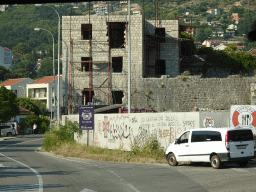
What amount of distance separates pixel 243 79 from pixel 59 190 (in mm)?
41592

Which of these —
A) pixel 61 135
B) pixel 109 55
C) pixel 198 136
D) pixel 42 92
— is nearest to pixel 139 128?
pixel 198 136

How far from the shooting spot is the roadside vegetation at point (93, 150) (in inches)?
953

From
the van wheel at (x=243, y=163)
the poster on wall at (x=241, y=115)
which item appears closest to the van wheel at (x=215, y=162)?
the van wheel at (x=243, y=163)

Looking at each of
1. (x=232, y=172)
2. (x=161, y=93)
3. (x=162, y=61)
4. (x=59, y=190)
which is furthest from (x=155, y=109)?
(x=59, y=190)

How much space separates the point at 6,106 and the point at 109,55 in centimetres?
1453

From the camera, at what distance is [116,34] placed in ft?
193

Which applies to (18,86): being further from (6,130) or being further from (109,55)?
(109,55)

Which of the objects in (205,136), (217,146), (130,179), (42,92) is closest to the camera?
(130,179)

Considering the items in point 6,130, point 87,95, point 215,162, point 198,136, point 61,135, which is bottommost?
point 6,130

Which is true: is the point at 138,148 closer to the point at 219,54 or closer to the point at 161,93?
the point at 161,93

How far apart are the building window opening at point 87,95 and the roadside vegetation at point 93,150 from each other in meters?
19.1

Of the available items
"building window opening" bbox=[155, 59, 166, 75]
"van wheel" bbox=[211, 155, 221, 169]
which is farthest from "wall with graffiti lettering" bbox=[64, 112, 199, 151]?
"building window opening" bbox=[155, 59, 166, 75]

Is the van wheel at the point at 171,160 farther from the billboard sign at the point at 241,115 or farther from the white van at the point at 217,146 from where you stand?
the billboard sign at the point at 241,115

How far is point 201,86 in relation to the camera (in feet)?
169
